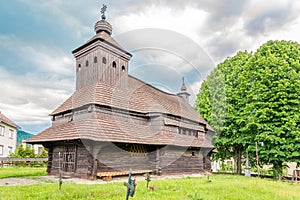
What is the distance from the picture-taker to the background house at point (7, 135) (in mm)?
29644

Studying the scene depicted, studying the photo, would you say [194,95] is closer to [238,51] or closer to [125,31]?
[238,51]

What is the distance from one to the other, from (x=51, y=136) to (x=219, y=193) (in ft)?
30.9

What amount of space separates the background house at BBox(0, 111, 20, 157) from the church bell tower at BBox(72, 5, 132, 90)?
17.3m

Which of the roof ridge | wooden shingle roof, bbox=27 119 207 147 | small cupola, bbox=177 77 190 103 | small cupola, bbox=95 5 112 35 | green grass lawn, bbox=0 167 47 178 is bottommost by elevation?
green grass lawn, bbox=0 167 47 178

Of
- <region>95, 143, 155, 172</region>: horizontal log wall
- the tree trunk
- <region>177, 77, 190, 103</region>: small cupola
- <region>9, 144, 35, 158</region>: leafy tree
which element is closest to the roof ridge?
<region>9, 144, 35, 158</region>: leafy tree

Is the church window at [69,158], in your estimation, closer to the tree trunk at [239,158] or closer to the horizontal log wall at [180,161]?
the horizontal log wall at [180,161]

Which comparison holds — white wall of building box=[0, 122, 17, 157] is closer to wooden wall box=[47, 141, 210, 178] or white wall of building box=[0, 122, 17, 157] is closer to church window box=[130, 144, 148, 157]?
wooden wall box=[47, 141, 210, 178]

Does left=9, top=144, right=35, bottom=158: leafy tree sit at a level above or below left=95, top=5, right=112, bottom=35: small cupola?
below

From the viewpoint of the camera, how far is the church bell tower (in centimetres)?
1562

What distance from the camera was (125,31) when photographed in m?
15.2

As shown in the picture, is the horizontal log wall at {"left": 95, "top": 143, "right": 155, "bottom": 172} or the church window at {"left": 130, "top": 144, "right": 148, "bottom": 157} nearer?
the horizontal log wall at {"left": 95, "top": 143, "right": 155, "bottom": 172}

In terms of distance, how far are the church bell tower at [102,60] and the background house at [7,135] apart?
56.8 feet

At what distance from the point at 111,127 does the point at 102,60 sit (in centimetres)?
471

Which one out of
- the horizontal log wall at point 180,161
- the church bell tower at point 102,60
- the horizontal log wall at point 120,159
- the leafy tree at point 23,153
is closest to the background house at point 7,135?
the leafy tree at point 23,153
